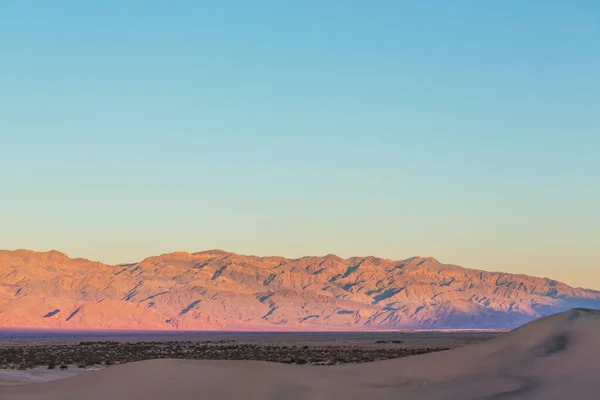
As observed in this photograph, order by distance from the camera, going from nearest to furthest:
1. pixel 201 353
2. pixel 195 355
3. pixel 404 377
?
1. pixel 404 377
2. pixel 195 355
3. pixel 201 353

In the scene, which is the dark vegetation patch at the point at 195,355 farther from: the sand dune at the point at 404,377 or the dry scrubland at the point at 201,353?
the sand dune at the point at 404,377

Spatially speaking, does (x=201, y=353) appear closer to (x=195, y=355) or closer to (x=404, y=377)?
(x=195, y=355)

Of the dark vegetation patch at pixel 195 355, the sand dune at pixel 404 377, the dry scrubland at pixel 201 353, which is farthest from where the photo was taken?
the dry scrubland at pixel 201 353

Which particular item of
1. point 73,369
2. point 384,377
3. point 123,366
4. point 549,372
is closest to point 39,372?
point 73,369

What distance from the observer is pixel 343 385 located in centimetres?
2030

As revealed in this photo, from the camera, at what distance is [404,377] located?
2117cm

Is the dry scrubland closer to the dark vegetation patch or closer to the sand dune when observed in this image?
the dark vegetation patch

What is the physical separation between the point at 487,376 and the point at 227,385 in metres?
6.10

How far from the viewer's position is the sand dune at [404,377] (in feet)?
63.1

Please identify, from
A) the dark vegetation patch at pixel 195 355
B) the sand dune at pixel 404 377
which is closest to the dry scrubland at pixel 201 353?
the dark vegetation patch at pixel 195 355

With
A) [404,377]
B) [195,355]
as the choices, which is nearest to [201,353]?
[195,355]

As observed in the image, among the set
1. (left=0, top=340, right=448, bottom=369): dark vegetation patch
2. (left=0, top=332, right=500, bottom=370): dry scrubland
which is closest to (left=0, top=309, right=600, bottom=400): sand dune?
(left=0, top=340, right=448, bottom=369): dark vegetation patch

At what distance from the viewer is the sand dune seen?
19219mm

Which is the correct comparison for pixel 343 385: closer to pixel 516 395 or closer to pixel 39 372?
pixel 516 395
